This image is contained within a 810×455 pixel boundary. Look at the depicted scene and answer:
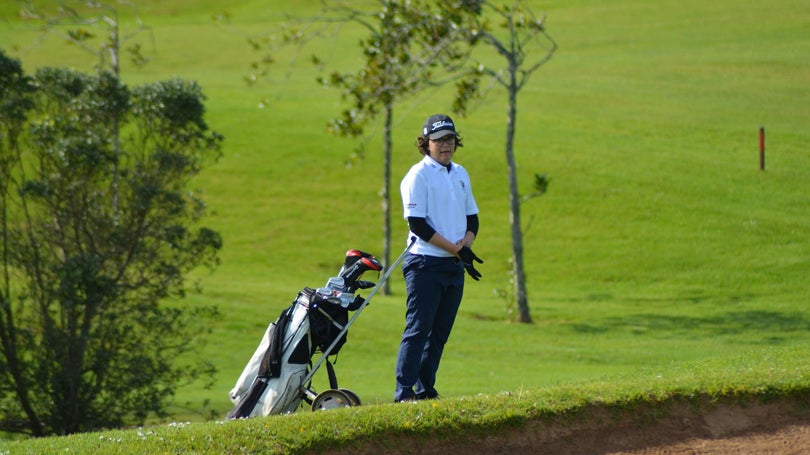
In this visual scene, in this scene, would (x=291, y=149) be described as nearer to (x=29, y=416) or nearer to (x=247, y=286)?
(x=247, y=286)

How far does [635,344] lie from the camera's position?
65.7 feet

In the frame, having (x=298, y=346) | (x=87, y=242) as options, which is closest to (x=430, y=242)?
(x=298, y=346)

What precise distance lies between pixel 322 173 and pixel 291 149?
7.54 feet

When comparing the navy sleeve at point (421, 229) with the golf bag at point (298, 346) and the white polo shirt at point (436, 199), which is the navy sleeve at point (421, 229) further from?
the golf bag at point (298, 346)

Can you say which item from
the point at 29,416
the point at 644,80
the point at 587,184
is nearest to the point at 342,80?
the point at 29,416

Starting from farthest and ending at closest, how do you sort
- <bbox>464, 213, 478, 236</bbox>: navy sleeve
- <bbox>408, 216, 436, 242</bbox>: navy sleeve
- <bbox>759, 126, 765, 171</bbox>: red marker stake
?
<bbox>759, 126, 765, 171</bbox>: red marker stake → <bbox>464, 213, 478, 236</bbox>: navy sleeve → <bbox>408, 216, 436, 242</bbox>: navy sleeve

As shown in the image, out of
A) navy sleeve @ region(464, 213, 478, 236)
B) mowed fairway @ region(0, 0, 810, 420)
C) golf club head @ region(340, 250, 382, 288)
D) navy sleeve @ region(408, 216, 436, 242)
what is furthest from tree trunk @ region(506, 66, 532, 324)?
navy sleeve @ region(408, 216, 436, 242)

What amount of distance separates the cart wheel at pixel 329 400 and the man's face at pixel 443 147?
6.44 ft

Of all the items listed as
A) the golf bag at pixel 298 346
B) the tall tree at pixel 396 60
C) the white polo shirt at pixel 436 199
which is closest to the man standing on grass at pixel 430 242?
the white polo shirt at pixel 436 199

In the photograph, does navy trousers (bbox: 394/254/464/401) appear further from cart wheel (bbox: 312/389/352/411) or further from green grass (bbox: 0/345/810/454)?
green grass (bbox: 0/345/810/454)

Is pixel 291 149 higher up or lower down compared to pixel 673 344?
higher up

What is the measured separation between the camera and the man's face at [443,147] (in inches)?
323

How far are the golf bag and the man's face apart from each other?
3.13 feet

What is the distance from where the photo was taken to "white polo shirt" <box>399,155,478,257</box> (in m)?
8.14
